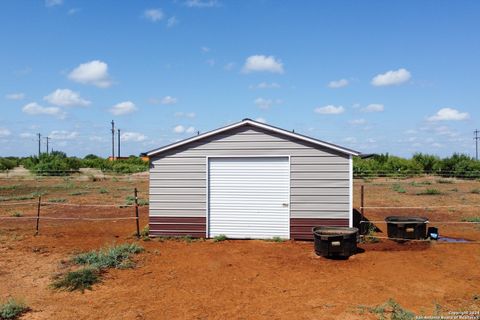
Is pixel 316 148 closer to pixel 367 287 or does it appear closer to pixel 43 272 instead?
pixel 367 287

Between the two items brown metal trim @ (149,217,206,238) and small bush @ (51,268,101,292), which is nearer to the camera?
small bush @ (51,268,101,292)

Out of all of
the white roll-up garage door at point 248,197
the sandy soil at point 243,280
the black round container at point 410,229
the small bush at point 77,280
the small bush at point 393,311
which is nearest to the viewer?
the small bush at point 393,311

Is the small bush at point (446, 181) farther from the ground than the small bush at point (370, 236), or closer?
farther from the ground

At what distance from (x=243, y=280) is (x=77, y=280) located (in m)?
3.14

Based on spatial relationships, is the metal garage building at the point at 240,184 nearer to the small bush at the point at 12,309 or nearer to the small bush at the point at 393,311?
the small bush at the point at 393,311

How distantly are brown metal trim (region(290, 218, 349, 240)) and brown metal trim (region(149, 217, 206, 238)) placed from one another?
2.63 meters

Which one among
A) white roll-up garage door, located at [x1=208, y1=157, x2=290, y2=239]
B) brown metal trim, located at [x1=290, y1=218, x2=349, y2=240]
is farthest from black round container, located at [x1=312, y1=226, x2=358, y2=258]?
white roll-up garage door, located at [x1=208, y1=157, x2=290, y2=239]

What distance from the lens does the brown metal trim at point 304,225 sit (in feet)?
38.6

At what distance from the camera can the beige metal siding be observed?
11734 millimetres

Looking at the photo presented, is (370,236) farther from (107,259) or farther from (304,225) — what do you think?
(107,259)

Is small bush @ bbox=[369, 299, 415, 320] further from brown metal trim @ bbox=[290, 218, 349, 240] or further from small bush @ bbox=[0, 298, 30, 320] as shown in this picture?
small bush @ bbox=[0, 298, 30, 320]

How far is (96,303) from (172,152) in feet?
20.1

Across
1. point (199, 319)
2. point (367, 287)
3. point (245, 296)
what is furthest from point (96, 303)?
point (367, 287)

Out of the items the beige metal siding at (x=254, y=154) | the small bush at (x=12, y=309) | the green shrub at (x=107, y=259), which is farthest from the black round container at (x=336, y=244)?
the small bush at (x=12, y=309)
